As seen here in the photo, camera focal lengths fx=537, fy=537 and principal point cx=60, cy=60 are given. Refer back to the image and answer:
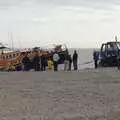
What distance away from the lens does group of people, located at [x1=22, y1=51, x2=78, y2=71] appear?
142ft

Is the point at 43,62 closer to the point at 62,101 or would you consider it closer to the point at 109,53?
the point at 109,53

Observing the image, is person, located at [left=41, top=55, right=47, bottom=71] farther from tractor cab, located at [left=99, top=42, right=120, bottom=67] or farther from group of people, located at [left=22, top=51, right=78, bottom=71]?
tractor cab, located at [left=99, top=42, right=120, bottom=67]

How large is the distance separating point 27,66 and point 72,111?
3058 centimetres

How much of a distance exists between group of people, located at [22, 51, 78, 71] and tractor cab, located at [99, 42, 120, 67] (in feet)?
8.55

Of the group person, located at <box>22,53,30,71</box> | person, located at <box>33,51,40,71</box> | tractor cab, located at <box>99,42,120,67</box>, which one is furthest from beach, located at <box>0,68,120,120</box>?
person, located at <box>22,53,30,71</box>

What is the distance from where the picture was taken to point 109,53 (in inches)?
1766

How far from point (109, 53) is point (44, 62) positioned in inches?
232

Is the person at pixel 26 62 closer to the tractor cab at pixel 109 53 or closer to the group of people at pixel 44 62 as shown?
the group of people at pixel 44 62

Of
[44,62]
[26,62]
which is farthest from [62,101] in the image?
[26,62]

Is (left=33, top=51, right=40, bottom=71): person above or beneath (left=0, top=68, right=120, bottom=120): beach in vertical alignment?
above

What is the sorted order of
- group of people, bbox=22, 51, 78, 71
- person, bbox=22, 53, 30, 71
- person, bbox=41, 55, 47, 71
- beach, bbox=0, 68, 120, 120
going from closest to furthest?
beach, bbox=0, 68, 120, 120 < group of people, bbox=22, 51, 78, 71 < person, bbox=41, 55, 47, 71 < person, bbox=22, 53, 30, 71

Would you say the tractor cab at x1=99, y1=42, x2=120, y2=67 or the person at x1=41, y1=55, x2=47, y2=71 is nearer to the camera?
the tractor cab at x1=99, y1=42, x2=120, y2=67

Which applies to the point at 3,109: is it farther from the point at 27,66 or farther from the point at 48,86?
the point at 27,66

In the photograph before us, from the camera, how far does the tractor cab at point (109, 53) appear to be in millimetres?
44312
